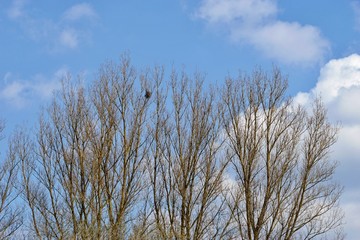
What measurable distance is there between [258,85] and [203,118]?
2.02 meters

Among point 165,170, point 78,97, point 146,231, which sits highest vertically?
point 78,97

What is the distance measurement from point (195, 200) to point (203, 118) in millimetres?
2412

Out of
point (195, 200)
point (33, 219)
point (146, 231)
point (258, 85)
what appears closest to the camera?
point (146, 231)

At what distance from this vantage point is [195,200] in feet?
55.6

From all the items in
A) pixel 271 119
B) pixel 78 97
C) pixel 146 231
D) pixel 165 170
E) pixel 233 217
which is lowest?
pixel 146 231

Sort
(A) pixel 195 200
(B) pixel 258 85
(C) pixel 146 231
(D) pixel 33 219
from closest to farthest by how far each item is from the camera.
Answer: (C) pixel 146 231 → (D) pixel 33 219 → (A) pixel 195 200 → (B) pixel 258 85

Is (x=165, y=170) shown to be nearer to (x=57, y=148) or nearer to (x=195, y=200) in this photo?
(x=195, y=200)

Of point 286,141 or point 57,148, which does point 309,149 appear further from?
point 57,148

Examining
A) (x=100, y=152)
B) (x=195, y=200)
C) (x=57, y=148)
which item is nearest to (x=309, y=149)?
(x=195, y=200)

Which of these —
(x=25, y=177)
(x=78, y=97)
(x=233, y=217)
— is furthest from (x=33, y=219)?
(x=233, y=217)

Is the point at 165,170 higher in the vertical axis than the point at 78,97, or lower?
lower

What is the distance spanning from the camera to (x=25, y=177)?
17625 mm

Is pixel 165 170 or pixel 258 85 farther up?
pixel 258 85

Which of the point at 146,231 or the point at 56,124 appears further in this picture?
the point at 56,124
